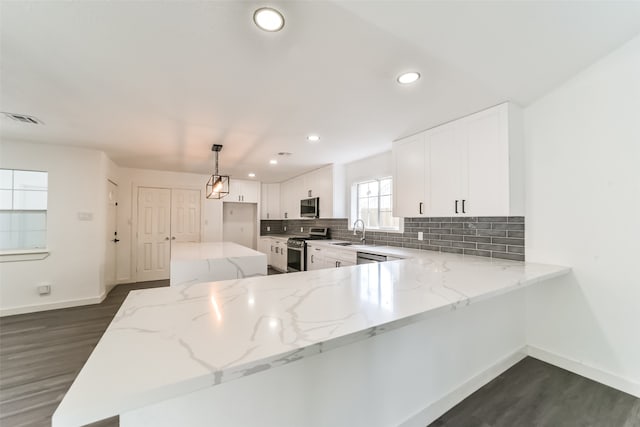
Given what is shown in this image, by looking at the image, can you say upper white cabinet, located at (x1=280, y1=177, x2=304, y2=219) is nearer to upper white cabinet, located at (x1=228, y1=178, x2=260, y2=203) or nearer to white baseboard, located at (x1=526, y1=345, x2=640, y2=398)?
upper white cabinet, located at (x1=228, y1=178, x2=260, y2=203)

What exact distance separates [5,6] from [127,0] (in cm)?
61

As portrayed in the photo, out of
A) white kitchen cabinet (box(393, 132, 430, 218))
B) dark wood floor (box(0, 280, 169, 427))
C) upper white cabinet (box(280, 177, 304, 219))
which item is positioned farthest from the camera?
upper white cabinet (box(280, 177, 304, 219))

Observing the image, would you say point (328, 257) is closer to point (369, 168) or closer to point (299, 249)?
point (299, 249)

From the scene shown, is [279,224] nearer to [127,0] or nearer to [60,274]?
[60,274]

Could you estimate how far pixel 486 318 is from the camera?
2.07 meters

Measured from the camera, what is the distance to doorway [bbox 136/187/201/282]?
5.34m

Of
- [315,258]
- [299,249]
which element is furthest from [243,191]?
[315,258]

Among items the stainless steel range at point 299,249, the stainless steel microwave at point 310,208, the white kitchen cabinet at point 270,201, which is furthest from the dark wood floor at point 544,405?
the white kitchen cabinet at point 270,201

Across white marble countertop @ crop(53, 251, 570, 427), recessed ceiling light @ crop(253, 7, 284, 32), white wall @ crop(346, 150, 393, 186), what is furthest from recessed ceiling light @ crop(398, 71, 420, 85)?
white wall @ crop(346, 150, 393, 186)

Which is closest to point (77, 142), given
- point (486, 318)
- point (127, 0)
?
point (127, 0)

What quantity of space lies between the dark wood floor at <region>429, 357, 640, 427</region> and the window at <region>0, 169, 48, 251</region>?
519cm

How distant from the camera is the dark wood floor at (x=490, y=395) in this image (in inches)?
A: 65.4

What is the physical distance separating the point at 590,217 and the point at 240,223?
21.6 feet

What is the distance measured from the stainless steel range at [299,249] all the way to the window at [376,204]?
1.12 m
